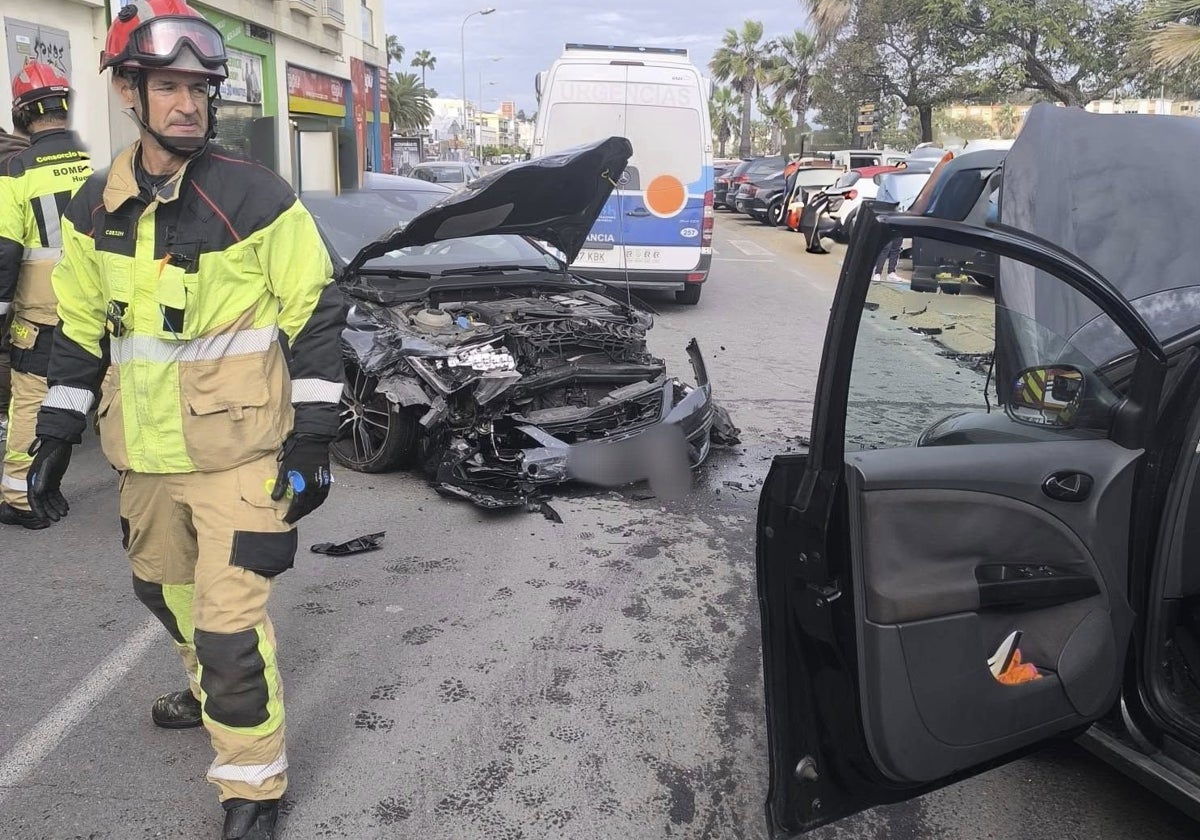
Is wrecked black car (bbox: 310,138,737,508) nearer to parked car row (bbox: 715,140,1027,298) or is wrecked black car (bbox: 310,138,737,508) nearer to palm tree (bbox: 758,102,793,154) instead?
parked car row (bbox: 715,140,1027,298)

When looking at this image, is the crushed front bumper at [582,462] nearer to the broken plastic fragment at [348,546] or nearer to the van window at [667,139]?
the broken plastic fragment at [348,546]

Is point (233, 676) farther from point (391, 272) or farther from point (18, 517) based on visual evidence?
point (391, 272)

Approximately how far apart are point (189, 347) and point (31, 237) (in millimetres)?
2617

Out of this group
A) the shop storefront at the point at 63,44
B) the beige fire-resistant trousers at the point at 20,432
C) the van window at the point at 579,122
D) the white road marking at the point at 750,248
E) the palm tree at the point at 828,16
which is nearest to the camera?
the beige fire-resistant trousers at the point at 20,432

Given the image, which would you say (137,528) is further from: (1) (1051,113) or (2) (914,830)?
(1) (1051,113)

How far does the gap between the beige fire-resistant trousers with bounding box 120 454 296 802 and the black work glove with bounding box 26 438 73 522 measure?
0.91 feet

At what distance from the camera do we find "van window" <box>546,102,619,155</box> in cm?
1023

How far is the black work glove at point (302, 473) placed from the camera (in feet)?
7.93

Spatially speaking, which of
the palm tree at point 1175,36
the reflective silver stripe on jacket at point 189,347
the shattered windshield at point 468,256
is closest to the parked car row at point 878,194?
the reflective silver stripe on jacket at point 189,347

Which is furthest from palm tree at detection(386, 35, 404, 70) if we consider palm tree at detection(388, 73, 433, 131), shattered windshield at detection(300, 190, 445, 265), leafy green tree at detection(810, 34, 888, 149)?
shattered windshield at detection(300, 190, 445, 265)

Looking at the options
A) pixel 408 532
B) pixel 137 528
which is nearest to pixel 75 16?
pixel 408 532

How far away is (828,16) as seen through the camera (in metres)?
34.4

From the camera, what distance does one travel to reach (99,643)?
3.52m

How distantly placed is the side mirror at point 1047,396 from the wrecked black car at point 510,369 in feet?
9.67
